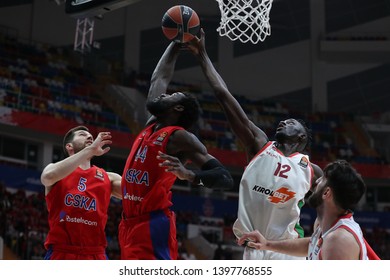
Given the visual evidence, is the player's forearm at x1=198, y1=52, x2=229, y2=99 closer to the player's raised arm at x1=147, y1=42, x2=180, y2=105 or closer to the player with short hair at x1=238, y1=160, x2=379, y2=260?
the player's raised arm at x1=147, y1=42, x2=180, y2=105

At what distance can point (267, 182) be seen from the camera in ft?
14.9

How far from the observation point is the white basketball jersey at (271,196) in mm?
4512

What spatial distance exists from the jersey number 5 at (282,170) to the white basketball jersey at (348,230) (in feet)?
3.53

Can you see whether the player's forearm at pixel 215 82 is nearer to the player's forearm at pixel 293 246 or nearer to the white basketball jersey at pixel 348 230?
the player's forearm at pixel 293 246

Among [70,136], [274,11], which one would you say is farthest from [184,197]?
[70,136]

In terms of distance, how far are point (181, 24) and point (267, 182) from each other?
136cm

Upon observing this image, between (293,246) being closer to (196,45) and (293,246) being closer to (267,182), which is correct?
(267,182)

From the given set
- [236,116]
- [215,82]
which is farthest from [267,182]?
[215,82]

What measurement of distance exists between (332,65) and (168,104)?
20.5 metres

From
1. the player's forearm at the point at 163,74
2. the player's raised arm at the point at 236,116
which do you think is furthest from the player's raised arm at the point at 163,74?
the player's raised arm at the point at 236,116

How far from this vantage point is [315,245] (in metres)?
3.43

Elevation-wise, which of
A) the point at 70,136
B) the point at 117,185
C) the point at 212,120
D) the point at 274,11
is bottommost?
the point at 117,185

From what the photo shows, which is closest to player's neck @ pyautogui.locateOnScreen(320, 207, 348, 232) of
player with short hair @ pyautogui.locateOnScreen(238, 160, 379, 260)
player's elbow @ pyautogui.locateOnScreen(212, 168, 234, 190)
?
player with short hair @ pyautogui.locateOnScreen(238, 160, 379, 260)
